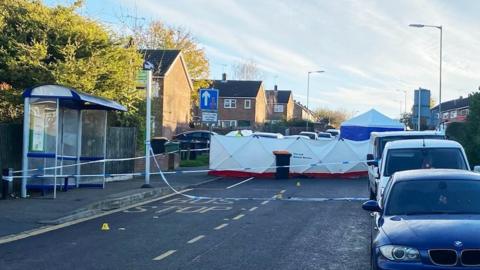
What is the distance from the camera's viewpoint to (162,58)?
180 ft

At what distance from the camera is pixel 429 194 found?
791 centimetres

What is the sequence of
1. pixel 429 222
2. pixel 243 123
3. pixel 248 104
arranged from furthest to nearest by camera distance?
pixel 248 104, pixel 243 123, pixel 429 222

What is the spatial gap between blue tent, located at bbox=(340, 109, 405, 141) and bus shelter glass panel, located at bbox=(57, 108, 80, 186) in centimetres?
2075

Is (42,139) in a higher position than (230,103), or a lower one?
lower

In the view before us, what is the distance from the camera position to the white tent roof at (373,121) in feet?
119

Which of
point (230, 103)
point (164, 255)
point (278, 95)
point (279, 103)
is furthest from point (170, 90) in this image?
point (278, 95)

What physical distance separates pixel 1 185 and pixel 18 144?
1.56m

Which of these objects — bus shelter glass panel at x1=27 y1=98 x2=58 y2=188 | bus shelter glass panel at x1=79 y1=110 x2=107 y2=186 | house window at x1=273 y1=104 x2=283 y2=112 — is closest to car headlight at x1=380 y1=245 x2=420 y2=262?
bus shelter glass panel at x1=27 y1=98 x2=58 y2=188

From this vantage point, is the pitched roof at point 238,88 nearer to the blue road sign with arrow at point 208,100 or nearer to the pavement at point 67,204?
the blue road sign with arrow at point 208,100

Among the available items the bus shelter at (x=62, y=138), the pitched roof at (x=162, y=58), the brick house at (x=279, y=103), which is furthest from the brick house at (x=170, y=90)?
the brick house at (x=279, y=103)

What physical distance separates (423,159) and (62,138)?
1121 centimetres

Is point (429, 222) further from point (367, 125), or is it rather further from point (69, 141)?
point (367, 125)

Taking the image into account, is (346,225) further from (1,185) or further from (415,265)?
(1,185)

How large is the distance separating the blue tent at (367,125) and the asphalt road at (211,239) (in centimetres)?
1894
